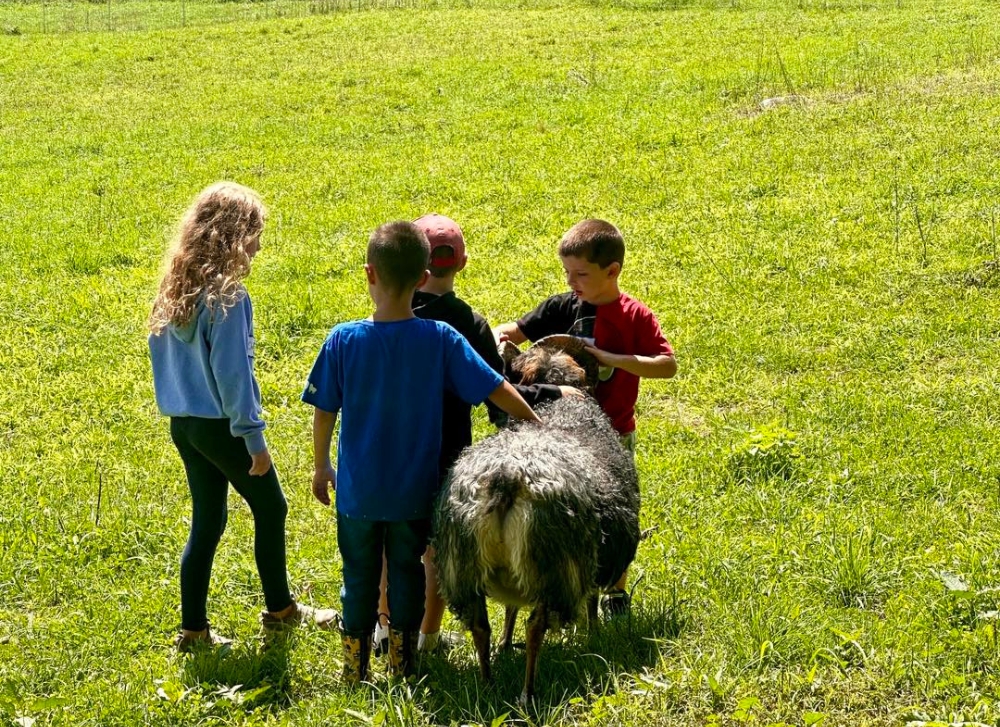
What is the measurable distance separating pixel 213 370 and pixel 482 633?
1.55 m

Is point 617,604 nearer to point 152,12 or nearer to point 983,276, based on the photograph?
point 983,276

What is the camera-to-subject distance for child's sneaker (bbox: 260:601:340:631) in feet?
16.8

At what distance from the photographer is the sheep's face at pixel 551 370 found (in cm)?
496

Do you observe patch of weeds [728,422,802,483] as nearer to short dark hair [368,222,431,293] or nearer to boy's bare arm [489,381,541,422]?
boy's bare arm [489,381,541,422]

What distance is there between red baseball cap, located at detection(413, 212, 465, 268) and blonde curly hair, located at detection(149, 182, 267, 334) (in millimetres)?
761

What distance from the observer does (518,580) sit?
13.6ft

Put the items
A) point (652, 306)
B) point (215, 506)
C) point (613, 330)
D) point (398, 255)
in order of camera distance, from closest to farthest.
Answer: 1. point (398, 255)
2. point (215, 506)
3. point (613, 330)
4. point (652, 306)

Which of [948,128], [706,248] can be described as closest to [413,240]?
[706,248]

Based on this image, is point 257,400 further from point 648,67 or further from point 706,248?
point 648,67

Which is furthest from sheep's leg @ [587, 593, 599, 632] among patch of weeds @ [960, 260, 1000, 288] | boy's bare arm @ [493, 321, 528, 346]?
patch of weeds @ [960, 260, 1000, 288]

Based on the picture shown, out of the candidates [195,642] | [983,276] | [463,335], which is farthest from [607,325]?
[983,276]

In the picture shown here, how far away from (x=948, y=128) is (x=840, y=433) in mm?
7987

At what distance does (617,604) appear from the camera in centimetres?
501

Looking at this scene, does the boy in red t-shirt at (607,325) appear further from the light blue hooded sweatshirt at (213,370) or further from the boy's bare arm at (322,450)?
the light blue hooded sweatshirt at (213,370)
